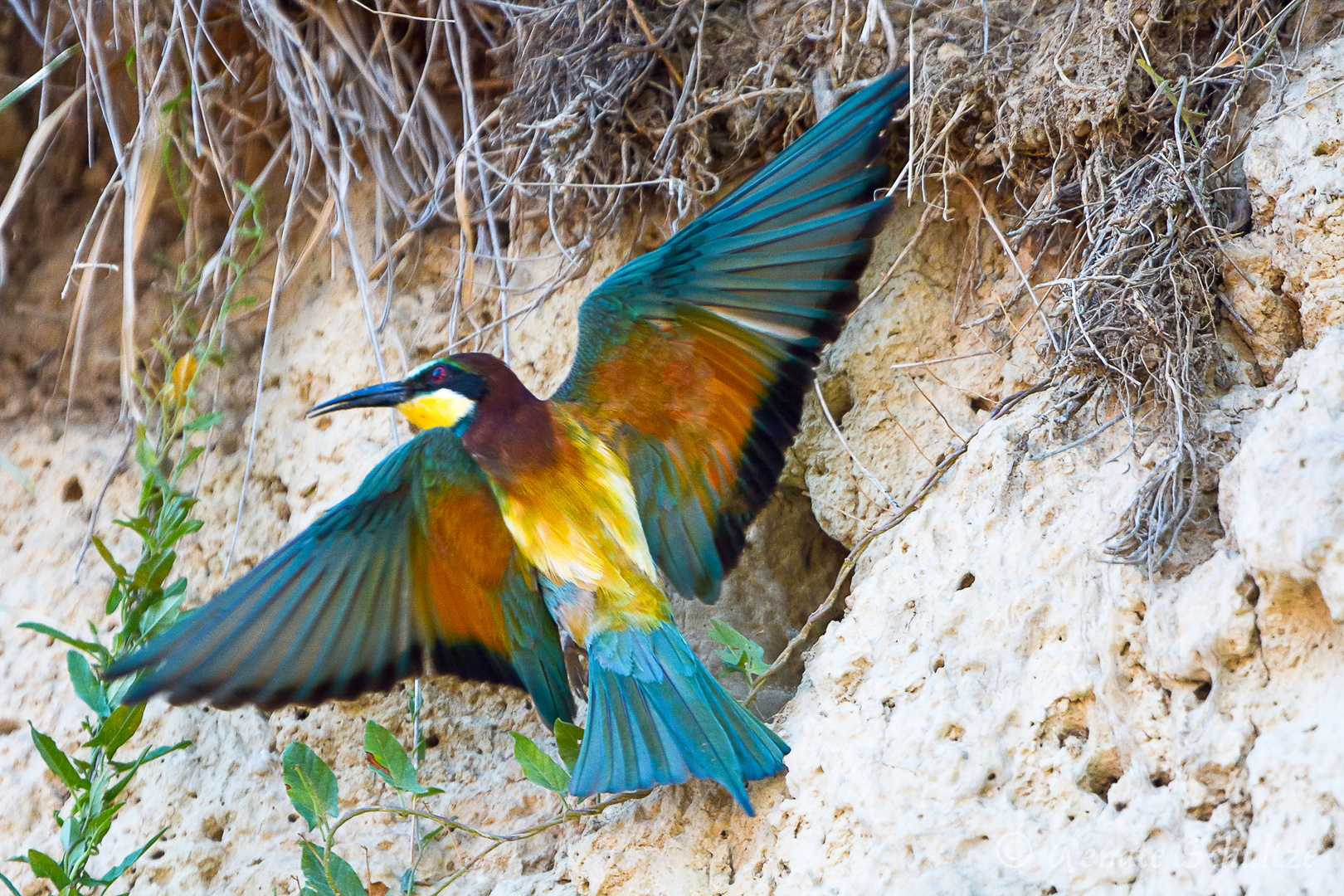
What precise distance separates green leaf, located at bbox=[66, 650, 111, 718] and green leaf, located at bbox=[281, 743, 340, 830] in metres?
0.28

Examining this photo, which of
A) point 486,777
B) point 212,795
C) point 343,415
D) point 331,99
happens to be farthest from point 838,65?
point 212,795

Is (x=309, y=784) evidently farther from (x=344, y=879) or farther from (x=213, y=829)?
(x=213, y=829)

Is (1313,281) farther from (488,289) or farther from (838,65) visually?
(488,289)

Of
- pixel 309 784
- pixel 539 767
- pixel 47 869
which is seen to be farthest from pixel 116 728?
pixel 539 767

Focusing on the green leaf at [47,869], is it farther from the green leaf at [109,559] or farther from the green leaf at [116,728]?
the green leaf at [109,559]

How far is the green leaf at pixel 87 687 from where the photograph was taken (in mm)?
1521

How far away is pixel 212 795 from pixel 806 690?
3.18 feet

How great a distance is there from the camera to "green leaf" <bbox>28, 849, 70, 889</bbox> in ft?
4.75

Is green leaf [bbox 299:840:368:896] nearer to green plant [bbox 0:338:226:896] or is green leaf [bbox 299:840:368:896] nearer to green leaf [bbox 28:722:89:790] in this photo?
green plant [bbox 0:338:226:896]

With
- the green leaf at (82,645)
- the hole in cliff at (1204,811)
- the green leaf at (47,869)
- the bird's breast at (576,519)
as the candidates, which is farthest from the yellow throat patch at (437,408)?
the hole in cliff at (1204,811)

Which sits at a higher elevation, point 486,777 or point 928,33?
point 928,33

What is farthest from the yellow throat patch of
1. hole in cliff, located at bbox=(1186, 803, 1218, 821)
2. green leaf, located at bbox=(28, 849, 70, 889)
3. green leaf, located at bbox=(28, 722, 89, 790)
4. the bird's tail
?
hole in cliff, located at bbox=(1186, 803, 1218, 821)

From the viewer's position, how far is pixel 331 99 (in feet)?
6.58

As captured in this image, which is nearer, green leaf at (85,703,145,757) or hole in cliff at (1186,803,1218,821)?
hole in cliff at (1186,803,1218,821)
